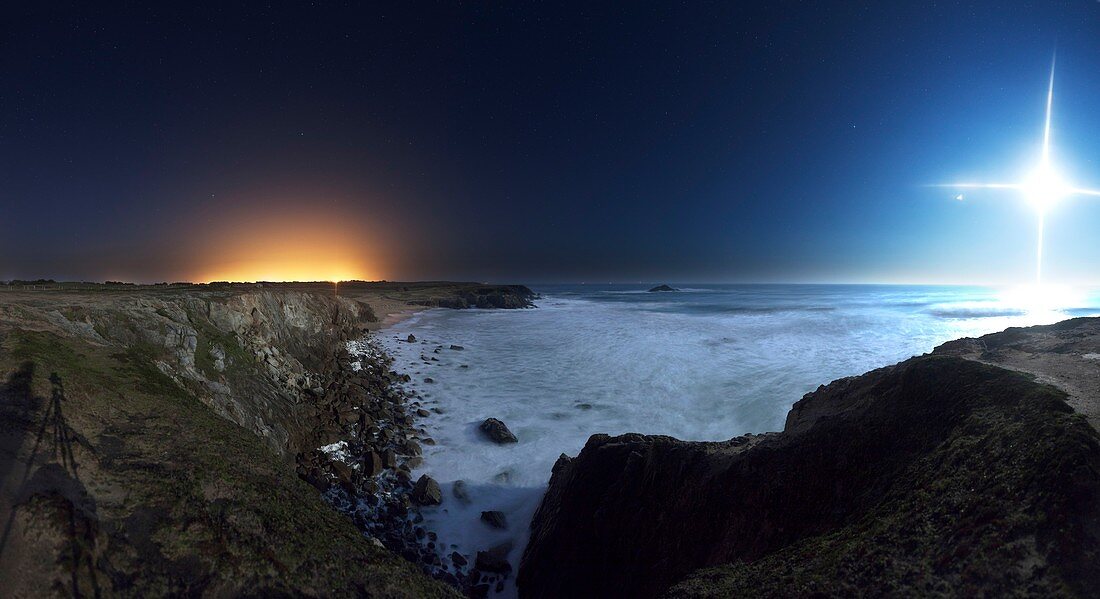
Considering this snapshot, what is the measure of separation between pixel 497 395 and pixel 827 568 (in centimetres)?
1340

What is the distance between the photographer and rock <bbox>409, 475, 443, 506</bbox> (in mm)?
8141

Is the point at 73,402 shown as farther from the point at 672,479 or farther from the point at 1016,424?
the point at 1016,424

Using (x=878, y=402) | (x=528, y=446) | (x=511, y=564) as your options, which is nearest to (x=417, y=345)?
(x=528, y=446)

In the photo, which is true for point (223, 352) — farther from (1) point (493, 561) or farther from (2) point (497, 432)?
(1) point (493, 561)

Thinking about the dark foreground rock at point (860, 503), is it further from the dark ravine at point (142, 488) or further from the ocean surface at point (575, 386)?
the dark ravine at point (142, 488)

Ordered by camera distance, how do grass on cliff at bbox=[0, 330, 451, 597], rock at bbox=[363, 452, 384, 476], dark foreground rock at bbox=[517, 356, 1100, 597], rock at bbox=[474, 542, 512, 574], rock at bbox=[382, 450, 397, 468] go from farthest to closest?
1. rock at bbox=[382, 450, 397, 468]
2. rock at bbox=[363, 452, 384, 476]
3. rock at bbox=[474, 542, 512, 574]
4. grass on cliff at bbox=[0, 330, 451, 597]
5. dark foreground rock at bbox=[517, 356, 1100, 597]

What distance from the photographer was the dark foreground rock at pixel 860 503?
7.84 feet

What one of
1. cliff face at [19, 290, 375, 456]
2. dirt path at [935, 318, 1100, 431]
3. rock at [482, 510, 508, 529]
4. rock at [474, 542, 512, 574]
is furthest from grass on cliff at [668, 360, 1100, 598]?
cliff face at [19, 290, 375, 456]

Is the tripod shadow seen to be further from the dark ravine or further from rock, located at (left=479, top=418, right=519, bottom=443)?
rock, located at (left=479, top=418, right=519, bottom=443)

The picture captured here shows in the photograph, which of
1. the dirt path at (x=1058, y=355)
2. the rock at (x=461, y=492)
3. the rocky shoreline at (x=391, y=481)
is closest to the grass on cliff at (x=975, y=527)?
the dirt path at (x=1058, y=355)

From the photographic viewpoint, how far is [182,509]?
3.81 metres

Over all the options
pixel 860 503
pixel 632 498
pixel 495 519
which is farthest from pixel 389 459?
pixel 860 503

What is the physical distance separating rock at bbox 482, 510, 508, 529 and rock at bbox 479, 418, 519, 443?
3.36 m

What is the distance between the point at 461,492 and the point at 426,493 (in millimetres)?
786
